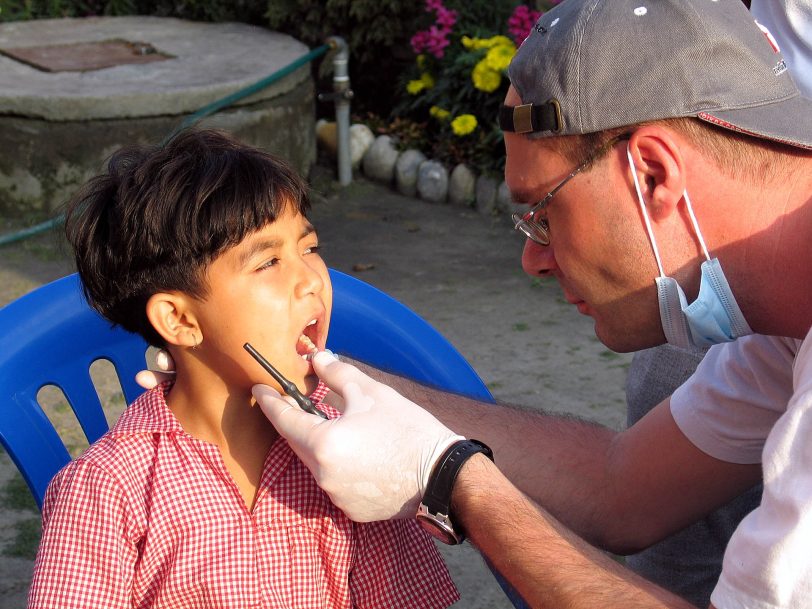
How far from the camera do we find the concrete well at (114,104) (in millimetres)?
4691

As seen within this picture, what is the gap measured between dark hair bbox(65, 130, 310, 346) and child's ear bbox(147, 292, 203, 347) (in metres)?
0.02

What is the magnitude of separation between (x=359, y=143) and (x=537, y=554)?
4304 mm

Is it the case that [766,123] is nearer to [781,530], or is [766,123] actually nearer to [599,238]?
[599,238]

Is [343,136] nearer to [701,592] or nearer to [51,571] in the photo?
[701,592]

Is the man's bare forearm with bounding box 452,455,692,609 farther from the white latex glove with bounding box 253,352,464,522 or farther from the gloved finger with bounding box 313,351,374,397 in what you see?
the gloved finger with bounding box 313,351,374,397

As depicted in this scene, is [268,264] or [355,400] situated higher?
[268,264]

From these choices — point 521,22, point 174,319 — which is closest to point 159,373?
point 174,319

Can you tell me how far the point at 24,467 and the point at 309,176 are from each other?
3623mm

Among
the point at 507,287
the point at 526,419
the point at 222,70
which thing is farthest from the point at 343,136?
the point at 526,419

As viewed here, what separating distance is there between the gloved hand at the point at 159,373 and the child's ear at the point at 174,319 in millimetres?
75

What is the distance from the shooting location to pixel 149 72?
16.5ft

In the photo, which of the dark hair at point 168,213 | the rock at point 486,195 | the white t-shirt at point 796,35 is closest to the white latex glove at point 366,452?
the dark hair at point 168,213

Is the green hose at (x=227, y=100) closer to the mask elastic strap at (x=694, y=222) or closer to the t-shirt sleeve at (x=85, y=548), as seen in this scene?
the t-shirt sleeve at (x=85, y=548)

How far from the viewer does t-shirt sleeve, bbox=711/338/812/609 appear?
46.9 inches
